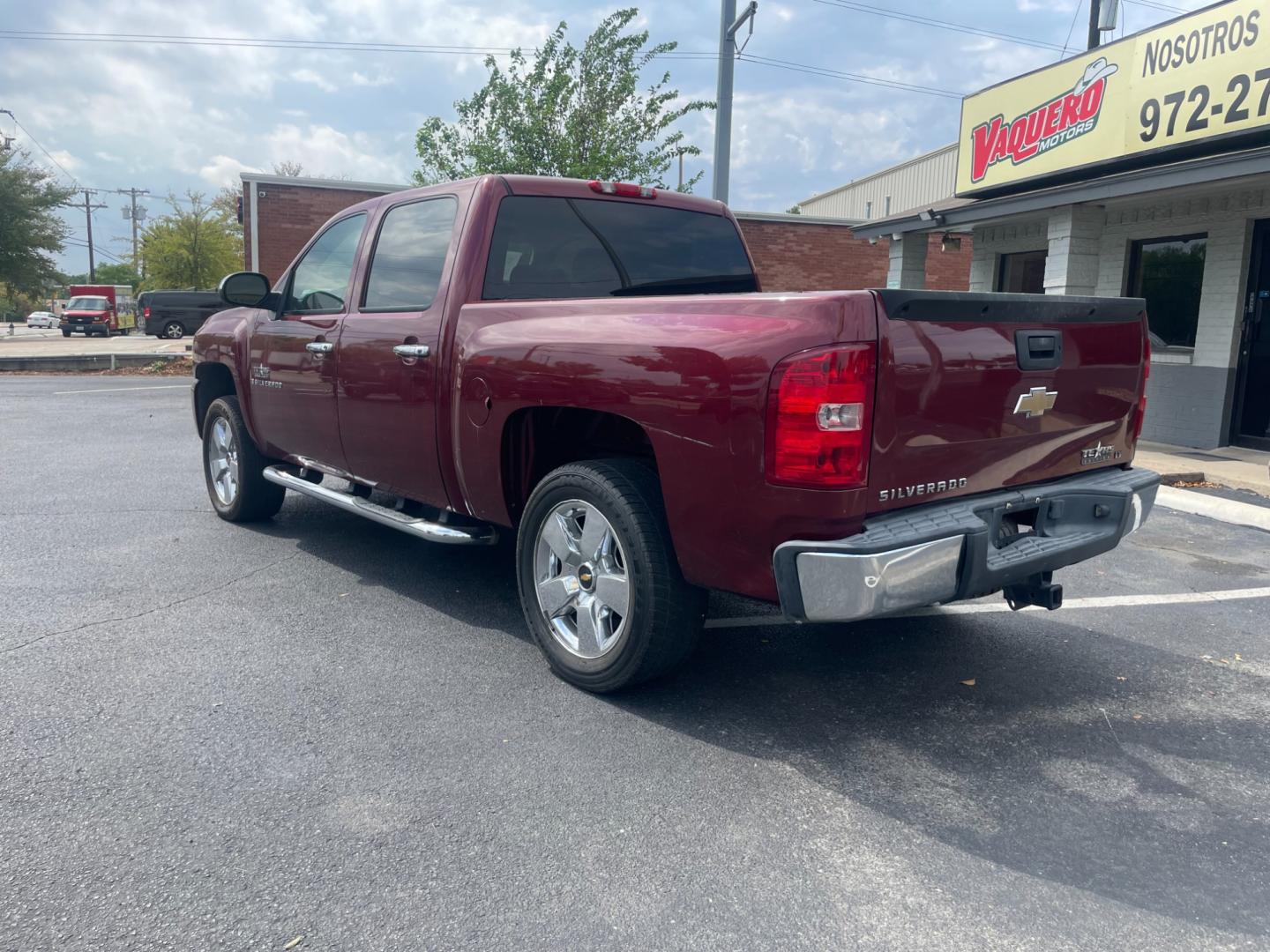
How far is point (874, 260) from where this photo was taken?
25609mm

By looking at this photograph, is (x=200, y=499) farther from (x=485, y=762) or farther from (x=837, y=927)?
(x=837, y=927)

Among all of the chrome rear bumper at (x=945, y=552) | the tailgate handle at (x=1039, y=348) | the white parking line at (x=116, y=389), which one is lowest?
the white parking line at (x=116, y=389)

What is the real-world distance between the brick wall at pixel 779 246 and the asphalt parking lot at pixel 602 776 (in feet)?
63.4

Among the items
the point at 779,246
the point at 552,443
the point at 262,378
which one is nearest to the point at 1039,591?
the point at 552,443

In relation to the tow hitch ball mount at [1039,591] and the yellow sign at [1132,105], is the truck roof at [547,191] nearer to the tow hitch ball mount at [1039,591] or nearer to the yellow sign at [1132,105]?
the tow hitch ball mount at [1039,591]

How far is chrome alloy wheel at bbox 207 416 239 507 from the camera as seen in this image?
6484mm

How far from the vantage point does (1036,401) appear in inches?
139

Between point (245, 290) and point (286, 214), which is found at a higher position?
point (286, 214)

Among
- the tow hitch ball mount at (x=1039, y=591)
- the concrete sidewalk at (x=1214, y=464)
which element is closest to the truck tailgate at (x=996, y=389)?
the tow hitch ball mount at (x=1039, y=591)

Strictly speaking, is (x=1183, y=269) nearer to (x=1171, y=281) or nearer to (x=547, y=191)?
(x=1171, y=281)

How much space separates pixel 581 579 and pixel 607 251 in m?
1.76

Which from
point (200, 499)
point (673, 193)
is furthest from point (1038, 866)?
point (200, 499)

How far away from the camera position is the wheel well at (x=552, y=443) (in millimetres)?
3967

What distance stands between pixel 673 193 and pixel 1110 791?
3475mm
